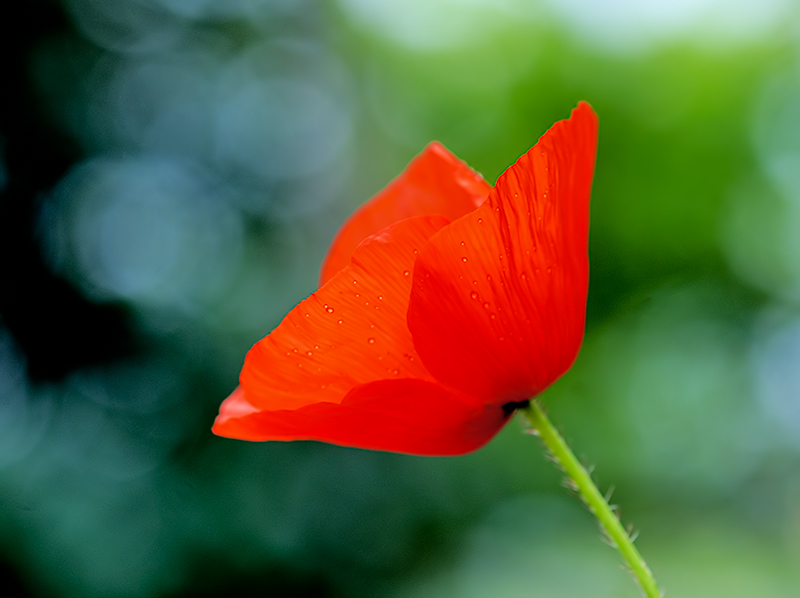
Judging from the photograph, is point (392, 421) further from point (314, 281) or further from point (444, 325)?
point (314, 281)

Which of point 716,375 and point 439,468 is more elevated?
point 716,375

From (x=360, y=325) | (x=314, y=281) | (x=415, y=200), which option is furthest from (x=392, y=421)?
(x=314, y=281)

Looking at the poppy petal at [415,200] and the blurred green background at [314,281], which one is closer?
the poppy petal at [415,200]

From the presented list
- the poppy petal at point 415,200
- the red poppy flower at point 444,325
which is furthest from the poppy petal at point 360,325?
the poppy petal at point 415,200

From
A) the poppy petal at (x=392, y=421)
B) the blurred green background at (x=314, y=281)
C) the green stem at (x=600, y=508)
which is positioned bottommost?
the blurred green background at (x=314, y=281)

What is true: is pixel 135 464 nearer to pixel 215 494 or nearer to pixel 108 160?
pixel 215 494

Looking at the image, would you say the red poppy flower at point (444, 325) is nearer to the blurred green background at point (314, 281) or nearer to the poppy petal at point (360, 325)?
the poppy petal at point (360, 325)

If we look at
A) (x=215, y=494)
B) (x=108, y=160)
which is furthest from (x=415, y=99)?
(x=215, y=494)
